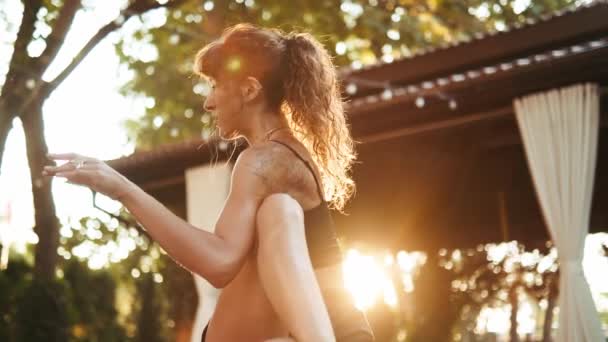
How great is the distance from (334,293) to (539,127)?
174 inches

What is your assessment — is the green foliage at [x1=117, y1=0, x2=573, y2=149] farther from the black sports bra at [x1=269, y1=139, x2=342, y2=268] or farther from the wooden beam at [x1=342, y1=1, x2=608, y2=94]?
the black sports bra at [x1=269, y1=139, x2=342, y2=268]

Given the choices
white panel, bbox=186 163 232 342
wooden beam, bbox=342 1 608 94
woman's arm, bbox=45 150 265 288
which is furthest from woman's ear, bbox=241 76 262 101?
wooden beam, bbox=342 1 608 94

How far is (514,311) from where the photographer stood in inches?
463

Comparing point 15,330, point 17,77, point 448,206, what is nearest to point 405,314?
point 448,206

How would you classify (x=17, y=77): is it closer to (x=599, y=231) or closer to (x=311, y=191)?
(x=311, y=191)

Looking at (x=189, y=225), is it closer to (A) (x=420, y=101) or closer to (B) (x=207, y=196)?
(A) (x=420, y=101)

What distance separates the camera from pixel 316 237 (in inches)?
76.6

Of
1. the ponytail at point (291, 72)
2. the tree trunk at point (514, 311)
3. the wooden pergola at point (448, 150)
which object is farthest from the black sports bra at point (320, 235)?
the tree trunk at point (514, 311)

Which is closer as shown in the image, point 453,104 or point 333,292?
point 333,292

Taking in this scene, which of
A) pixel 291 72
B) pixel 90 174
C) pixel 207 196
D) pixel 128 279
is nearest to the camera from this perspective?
pixel 90 174

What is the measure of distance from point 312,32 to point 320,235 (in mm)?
9647

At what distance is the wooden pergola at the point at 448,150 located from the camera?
6.57 m

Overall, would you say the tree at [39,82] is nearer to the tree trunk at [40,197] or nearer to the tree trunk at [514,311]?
the tree trunk at [40,197]

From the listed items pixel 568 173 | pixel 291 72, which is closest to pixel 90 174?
pixel 291 72
